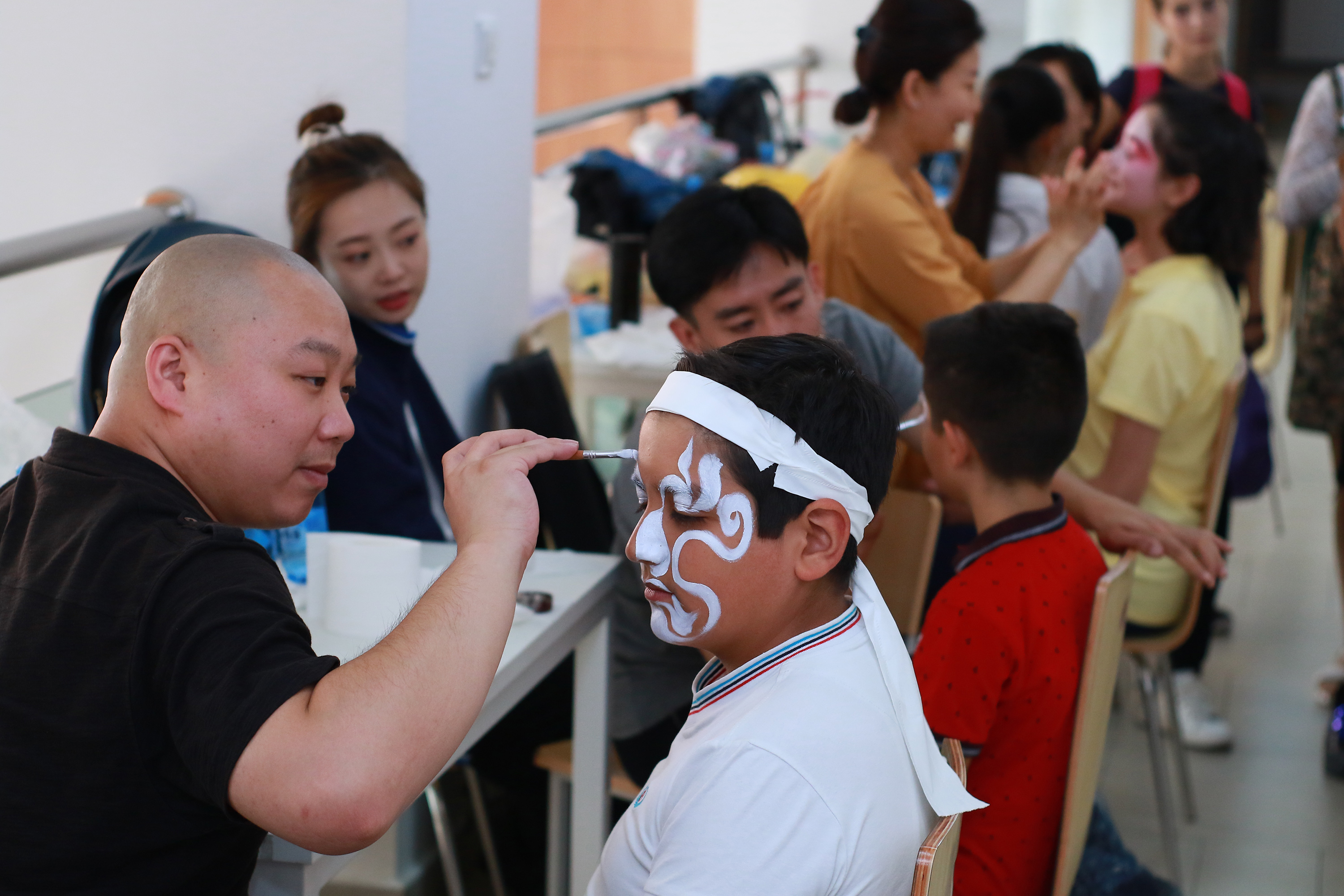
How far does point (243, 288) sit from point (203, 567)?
0.25m

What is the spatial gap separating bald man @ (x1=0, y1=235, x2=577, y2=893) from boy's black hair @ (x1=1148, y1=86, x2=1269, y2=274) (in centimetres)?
187

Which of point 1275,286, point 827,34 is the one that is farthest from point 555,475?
point 827,34

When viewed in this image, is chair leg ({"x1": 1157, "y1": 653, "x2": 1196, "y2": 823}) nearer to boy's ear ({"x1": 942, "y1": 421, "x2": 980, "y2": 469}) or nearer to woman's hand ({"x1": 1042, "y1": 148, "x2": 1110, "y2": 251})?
woman's hand ({"x1": 1042, "y1": 148, "x2": 1110, "y2": 251})

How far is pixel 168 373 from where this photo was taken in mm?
1019

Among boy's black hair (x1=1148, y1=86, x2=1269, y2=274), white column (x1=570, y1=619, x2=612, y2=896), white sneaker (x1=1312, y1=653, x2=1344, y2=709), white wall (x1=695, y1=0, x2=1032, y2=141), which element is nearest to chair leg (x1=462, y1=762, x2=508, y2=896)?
white column (x1=570, y1=619, x2=612, y2=896)

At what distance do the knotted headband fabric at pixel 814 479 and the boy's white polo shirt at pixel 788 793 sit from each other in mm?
14

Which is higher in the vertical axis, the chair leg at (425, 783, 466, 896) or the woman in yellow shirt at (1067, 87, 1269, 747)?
the woman in yellow shirt at (1067, 87, 1269, 747)

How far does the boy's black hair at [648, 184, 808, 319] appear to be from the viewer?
6.06 feet

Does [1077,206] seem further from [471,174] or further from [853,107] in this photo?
[471,174]

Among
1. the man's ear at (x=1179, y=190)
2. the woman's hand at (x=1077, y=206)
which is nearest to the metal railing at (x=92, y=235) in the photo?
the woman's hand at (x=1077, y=206)

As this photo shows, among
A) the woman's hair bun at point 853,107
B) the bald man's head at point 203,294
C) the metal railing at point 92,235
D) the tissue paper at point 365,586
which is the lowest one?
the tissue paper at point 365,586

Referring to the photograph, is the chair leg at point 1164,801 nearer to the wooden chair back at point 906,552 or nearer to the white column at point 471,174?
the wooden chair back at point 906,552

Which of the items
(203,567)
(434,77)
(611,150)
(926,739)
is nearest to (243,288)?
(203,567)

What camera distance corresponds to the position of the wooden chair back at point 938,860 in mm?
921
